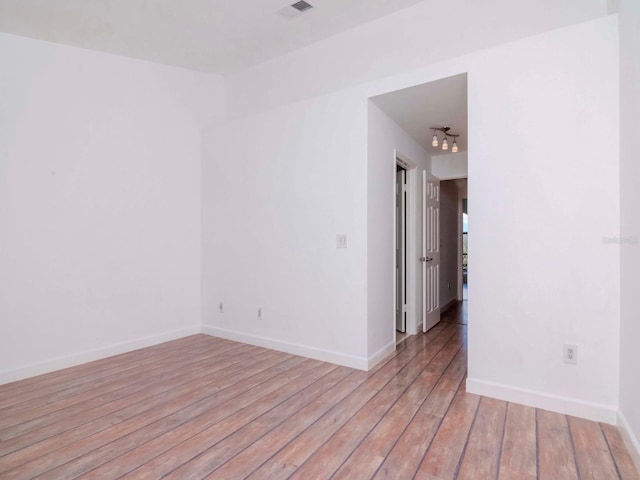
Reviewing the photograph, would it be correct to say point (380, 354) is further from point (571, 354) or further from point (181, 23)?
point (181, 23)

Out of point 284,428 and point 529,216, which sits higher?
point 529,216

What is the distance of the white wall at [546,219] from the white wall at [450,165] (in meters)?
2.57

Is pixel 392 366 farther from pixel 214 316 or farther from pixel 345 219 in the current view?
pixel 214 316

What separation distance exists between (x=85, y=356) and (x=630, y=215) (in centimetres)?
442

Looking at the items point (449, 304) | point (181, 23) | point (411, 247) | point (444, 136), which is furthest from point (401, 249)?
point (181, 23)

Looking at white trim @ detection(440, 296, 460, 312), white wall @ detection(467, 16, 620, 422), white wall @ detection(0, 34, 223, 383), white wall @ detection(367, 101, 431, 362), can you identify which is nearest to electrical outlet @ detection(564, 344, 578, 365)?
white wall @ detection(467, 16, 620, 422)

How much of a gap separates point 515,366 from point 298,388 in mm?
1601

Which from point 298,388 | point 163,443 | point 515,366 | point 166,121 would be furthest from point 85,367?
point 515,366

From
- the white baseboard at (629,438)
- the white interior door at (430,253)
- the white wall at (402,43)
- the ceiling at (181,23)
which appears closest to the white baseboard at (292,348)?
the white interior door at (430,253)

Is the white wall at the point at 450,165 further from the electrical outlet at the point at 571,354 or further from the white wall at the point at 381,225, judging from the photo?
the electrical outlet at the point at 571,354

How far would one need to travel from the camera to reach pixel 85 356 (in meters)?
3.42

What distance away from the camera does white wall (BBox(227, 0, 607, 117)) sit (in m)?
2.73

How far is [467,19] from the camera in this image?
9.73ft

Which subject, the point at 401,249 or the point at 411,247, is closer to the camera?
the point at 411,247
